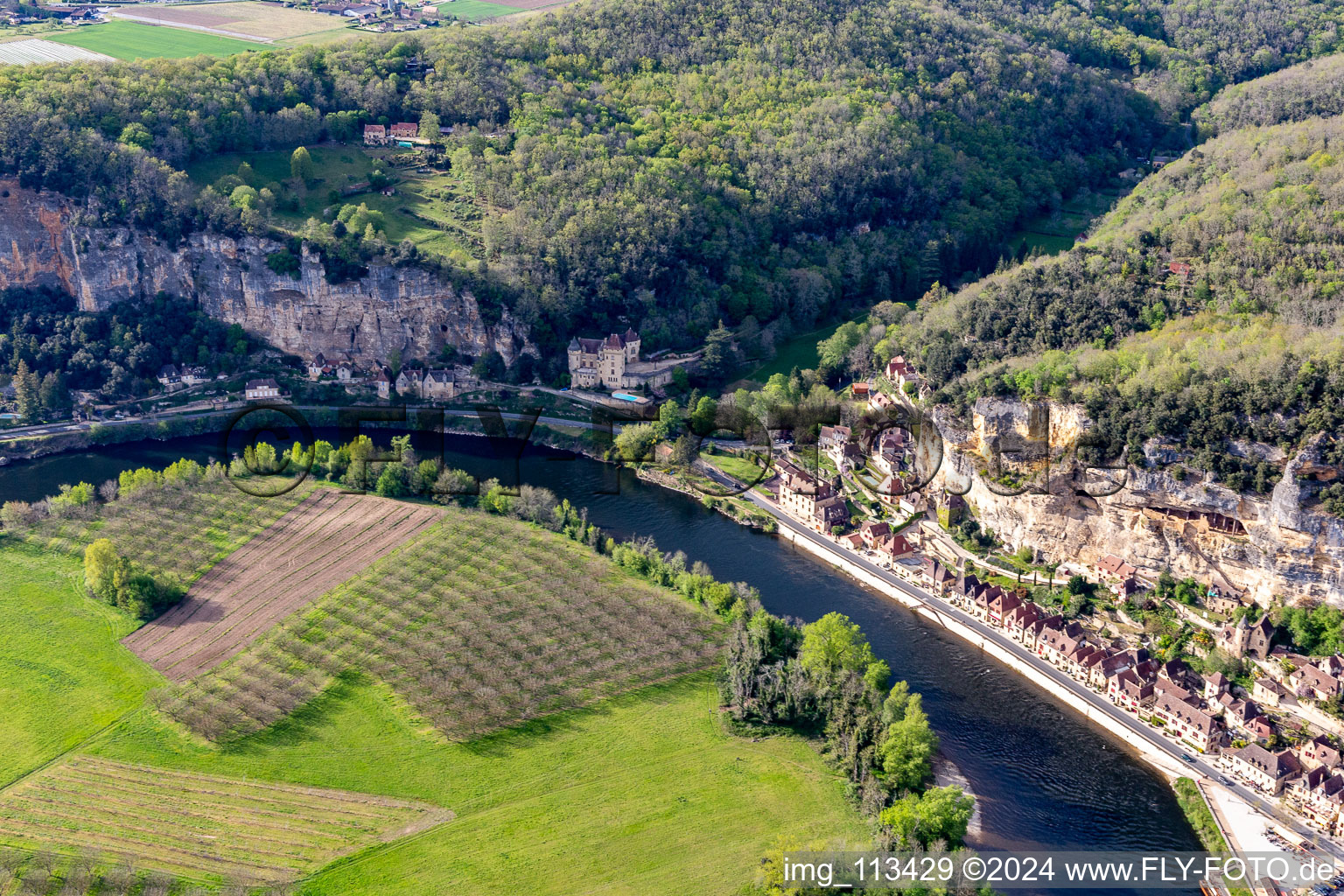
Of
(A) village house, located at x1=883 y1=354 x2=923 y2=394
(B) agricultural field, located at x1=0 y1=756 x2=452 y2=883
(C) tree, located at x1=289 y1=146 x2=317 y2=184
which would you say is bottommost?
(B) agricultural field, located at x1=0 y1=756 x2=452 y2=883

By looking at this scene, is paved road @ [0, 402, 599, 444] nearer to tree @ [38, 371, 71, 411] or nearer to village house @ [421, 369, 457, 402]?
tree @ [38, 371, 71, 411]

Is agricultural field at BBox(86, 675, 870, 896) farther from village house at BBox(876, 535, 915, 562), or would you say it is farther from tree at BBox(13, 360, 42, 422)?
tree at BBox(13, 360, 42, 422)

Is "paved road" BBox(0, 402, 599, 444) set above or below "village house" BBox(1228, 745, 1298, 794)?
above

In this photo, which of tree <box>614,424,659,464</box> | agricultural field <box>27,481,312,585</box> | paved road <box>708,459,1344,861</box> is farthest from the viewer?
tree <box>614,424,659,464</box>

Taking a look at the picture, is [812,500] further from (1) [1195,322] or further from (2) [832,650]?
(1) [1195,322]

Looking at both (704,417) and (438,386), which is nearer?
(704,417)

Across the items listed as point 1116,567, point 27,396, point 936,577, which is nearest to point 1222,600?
point 1116,567

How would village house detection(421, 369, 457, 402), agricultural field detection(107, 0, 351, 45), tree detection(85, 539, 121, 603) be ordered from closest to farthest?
tree detection(85, 539, 121, 603) < village house detection(421, 369, 457, 402) < agricultural field detection(107, 0, 351, 45)

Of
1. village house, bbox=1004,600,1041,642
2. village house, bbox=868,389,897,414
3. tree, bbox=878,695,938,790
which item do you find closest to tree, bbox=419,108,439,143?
village house, bbox=868,389,897,414

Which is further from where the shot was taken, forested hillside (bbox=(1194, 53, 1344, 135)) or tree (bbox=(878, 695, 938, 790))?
forested hillside (bbox=(1194, 53, 1344, 135))
